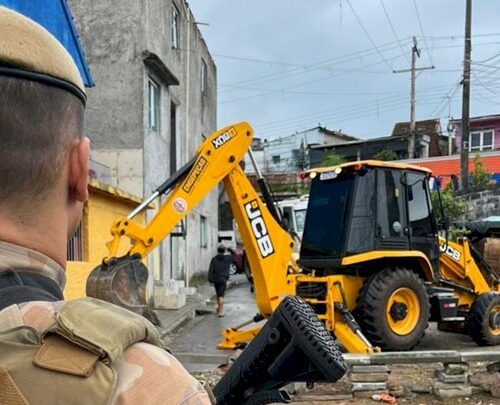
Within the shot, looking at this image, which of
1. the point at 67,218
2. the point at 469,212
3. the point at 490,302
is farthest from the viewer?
the point at 469,212

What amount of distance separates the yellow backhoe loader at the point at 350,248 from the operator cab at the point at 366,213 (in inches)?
0.6

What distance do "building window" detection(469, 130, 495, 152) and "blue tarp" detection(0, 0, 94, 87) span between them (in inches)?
1139

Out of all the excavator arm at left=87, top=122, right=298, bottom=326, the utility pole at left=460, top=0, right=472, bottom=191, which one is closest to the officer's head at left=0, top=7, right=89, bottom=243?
the excavator arm at left=87, top=122, right=298, bottom=326

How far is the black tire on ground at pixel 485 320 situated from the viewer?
8.50 meters

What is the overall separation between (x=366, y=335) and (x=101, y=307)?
6924mm

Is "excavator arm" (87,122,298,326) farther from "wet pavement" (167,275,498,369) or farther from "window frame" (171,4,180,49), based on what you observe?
"window frame" (171,4,180,49)

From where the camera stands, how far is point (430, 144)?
34.7m

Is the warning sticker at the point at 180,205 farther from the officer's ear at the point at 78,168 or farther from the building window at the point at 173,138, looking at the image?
the building window at the point at 173,138

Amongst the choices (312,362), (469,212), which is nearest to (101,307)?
(312,362)

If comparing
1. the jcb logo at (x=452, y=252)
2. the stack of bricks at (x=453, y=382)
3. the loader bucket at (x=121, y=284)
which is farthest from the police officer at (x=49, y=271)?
the jcb logo at (x=452, y=252)

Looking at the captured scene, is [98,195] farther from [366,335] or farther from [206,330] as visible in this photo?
[366,335]

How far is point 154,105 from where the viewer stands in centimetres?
1422

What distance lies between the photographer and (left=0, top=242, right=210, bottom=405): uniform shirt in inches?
33.0

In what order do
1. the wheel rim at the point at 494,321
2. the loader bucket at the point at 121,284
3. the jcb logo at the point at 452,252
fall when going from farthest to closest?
the jcb logo at the point at 452,252 < the wheel rim at the point at 494,321 < the loader bucket at the point at 121,284
